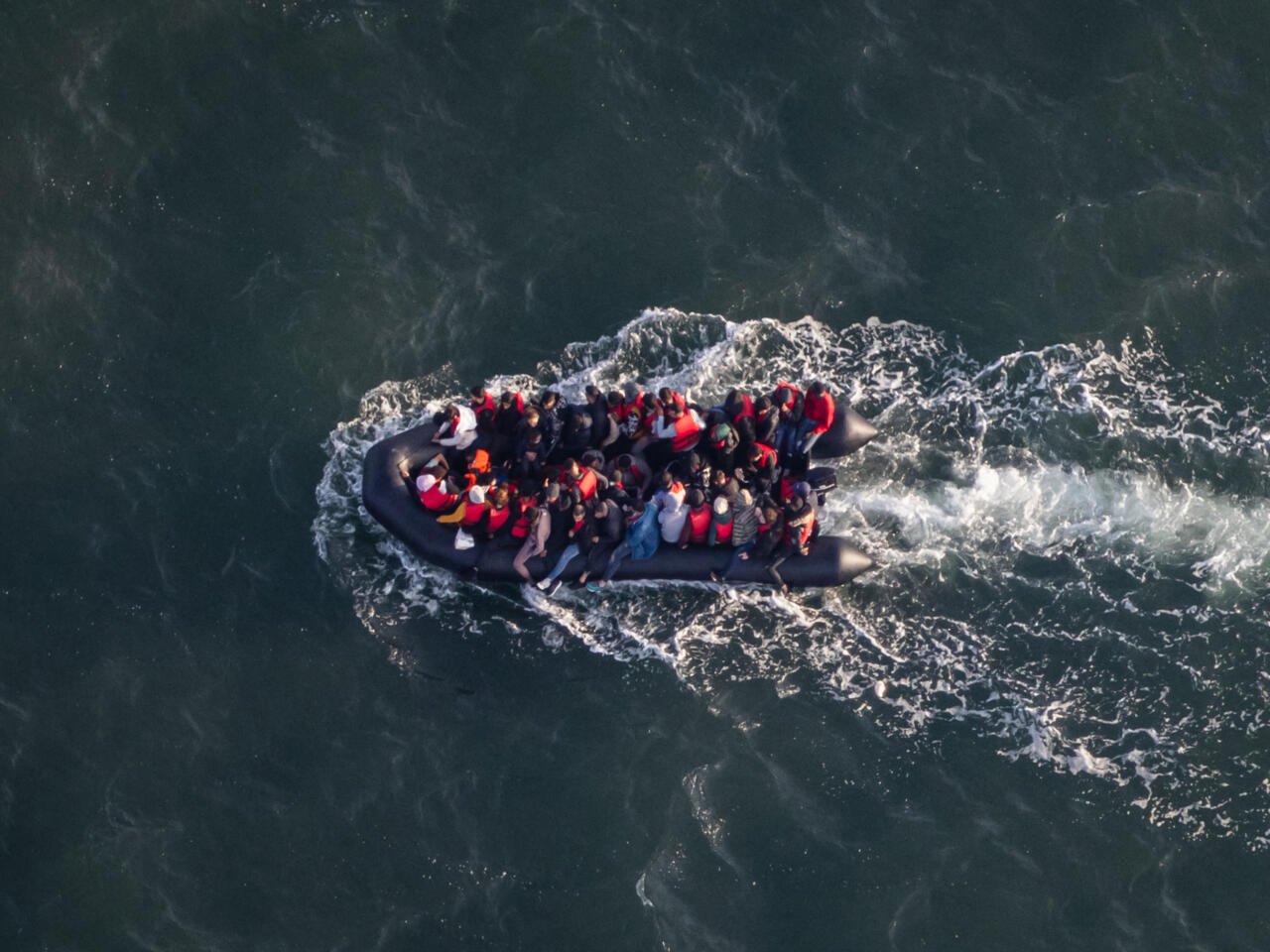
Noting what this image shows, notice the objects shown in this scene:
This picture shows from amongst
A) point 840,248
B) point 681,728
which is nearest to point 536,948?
point 681,728

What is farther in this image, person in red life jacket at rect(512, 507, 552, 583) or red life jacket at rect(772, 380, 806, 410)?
red life jacket at rect(772, 380, 806, 410)

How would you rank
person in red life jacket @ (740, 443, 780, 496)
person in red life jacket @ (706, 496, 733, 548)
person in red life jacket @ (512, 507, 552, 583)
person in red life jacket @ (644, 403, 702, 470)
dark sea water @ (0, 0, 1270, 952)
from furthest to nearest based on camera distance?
person in red life jacket @ (740, 443, 780, 496) → person in red life jacket @ (644, 403, 702, 470) → person in red life jacket @ (512, 507, 552, 583) → person in red life jacket @ (706, 496, 733, 548) → dark sea water @ (0, 0, 1270, 952)

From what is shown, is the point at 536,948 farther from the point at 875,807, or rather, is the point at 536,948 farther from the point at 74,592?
the point at 74,592

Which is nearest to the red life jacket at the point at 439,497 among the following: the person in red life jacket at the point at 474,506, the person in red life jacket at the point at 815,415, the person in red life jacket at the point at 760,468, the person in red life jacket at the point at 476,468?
the person in red life jacket at the point at 474,506

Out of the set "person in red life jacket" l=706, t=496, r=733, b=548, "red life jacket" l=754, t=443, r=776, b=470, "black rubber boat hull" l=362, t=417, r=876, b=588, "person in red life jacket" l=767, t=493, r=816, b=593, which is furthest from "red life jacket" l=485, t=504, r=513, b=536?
"person in red life jacket" l=767, t=493, r=816, b=593

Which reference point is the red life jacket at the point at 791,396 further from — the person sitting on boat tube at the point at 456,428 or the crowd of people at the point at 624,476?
the person sitting on boat tube at the point at 456,428

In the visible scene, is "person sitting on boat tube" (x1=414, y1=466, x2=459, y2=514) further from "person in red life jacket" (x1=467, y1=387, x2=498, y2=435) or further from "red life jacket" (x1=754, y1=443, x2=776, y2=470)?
"red life jacket" (x1=754, y1=443, x2=776, y2=470)
